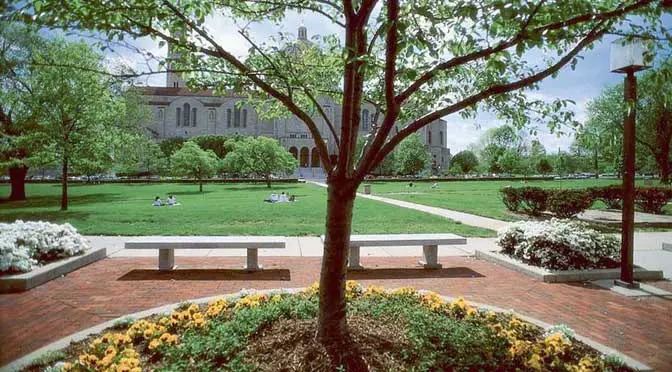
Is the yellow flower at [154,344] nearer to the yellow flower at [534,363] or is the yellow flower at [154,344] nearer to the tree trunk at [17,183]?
the yellow flower at [534,363]

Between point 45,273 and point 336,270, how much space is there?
17.9 ft

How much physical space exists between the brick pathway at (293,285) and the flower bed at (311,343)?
0.84 metres

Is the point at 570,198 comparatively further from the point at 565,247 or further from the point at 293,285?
the point at 293,285

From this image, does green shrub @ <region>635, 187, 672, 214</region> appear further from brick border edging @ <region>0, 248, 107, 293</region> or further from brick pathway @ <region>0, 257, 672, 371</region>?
brick border edging @ <region>0, 248, 107, 293</region>

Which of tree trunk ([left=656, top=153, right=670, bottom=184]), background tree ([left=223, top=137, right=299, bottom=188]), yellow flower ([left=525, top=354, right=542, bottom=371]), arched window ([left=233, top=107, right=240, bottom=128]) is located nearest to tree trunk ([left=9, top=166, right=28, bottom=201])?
background tree ([left=223, top=137, right=299, bottom=188])

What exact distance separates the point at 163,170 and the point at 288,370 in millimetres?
69925

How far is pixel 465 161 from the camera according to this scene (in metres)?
105

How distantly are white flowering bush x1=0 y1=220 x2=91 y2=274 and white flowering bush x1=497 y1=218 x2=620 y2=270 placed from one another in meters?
8.37

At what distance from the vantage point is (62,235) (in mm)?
8320

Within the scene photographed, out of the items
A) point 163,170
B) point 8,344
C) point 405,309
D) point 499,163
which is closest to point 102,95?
point 8,344

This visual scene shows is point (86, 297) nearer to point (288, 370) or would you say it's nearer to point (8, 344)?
point (8, 344)

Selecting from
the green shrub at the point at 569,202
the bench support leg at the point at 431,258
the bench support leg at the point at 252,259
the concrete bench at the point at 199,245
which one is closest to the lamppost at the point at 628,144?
the bench support leg at the point at 431,258

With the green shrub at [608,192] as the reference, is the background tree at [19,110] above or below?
above

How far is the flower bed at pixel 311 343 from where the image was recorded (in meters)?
3.77
